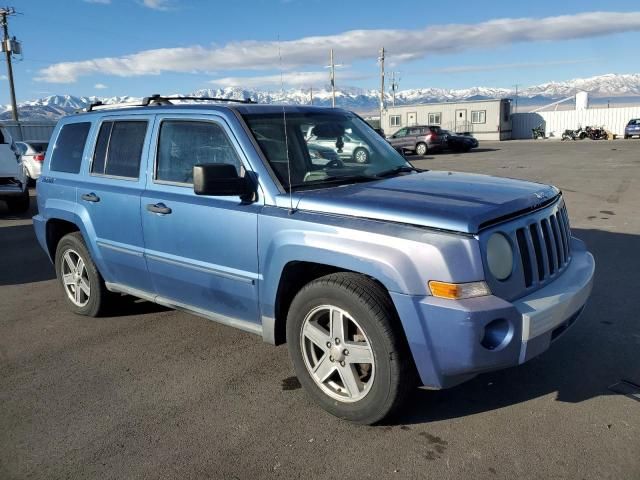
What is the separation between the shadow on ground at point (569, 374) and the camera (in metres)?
3.48

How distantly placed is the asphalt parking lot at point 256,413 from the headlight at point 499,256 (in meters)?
0.94

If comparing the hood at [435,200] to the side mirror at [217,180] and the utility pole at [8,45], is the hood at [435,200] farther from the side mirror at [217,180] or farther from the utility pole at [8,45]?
the utility pole at [8,45]

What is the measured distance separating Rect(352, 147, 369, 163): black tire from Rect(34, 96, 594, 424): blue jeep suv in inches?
3.2

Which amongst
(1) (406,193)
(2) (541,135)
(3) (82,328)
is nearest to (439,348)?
(1) (406,193)

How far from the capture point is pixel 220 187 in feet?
11.2

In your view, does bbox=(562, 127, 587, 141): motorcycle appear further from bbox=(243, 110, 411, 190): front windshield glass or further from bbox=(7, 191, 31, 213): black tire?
bbox=(243, 110, 411, 190): front windshield glass

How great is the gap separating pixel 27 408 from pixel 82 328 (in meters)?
1.46

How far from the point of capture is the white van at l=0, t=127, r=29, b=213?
1152 cm

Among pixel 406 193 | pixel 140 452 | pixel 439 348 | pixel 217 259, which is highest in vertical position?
pixel 406 193

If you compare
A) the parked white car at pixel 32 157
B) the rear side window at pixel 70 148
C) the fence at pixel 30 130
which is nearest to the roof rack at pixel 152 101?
the rear side window at pixel 70 148

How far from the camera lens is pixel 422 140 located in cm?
3056

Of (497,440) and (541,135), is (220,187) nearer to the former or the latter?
(497,440)

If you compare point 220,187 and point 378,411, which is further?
point 220,187

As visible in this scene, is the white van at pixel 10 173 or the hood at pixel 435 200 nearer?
the hood at pixel 435 200
